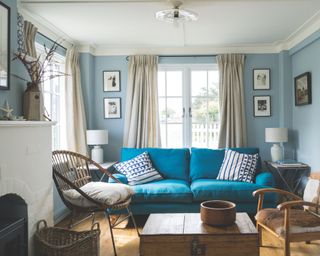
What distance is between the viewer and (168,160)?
14.6ft

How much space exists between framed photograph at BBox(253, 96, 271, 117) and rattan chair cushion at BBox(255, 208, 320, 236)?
7.59ft

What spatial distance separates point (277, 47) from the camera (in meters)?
4.98

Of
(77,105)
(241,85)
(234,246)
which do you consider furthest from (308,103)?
(77,105)

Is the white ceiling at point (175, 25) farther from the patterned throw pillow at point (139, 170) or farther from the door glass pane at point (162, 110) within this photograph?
the patterned throw pillow at point (139, 170)

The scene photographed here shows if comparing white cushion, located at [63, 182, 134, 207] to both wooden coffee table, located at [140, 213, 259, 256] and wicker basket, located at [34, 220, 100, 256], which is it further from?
wooden coffee table, located at [140, 213, 259, 256]

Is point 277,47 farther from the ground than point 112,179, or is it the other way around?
point 277,47

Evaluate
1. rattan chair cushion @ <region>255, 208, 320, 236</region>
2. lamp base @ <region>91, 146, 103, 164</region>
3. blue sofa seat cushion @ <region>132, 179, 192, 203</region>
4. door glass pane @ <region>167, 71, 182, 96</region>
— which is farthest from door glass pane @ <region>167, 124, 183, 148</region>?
rattan chair cushion @ <region>255, 208, 320, 236</region>

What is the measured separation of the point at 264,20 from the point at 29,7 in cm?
260

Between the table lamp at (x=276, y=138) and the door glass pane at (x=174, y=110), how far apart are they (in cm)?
133

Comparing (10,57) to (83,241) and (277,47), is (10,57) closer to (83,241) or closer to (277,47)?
(83,241)

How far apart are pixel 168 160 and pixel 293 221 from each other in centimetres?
207

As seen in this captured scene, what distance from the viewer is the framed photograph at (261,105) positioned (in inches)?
197

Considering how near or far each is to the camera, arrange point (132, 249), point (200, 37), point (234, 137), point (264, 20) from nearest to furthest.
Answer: point (132, 249)
point (264, 20)
point (200, 37)
point (234, 137)

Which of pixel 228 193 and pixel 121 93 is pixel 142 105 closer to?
pixel 121 93
